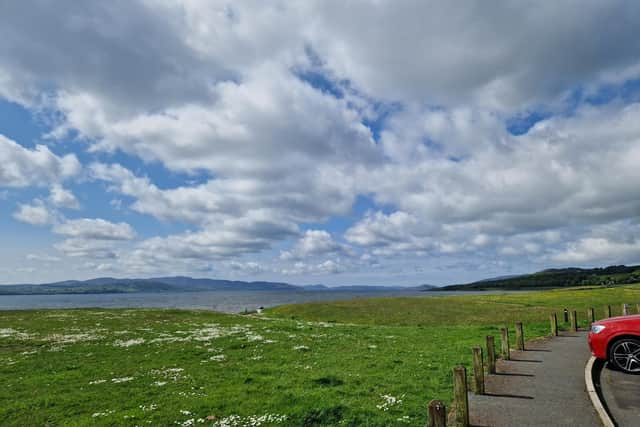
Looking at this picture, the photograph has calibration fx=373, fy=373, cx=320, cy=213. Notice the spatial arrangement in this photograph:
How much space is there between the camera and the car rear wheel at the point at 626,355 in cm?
1548

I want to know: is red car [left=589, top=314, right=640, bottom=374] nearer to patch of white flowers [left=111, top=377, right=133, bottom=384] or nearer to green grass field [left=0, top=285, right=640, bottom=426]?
green grass field [left=0, top=285, right=640, bottom=426]

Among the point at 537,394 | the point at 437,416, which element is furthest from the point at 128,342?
the point at 437,416

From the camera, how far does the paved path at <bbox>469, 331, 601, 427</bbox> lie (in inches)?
436

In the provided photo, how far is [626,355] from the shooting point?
15656 millimetres

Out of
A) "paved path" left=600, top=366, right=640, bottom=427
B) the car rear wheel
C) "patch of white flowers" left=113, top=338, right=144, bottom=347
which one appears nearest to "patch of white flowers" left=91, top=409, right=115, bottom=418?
"paved path" left=600, top=366, right=640, bottom=427

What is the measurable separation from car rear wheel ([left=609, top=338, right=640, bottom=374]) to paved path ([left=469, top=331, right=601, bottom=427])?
4.77 feet

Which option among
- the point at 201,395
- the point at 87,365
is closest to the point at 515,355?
the point at 201,395

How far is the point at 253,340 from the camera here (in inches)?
1125

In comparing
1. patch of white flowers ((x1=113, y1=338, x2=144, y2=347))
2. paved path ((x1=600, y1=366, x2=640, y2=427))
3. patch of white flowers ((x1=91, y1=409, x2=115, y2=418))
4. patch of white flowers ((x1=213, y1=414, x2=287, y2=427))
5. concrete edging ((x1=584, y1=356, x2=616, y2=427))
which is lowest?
patch of white flowers ((x1=113, y1=338, x2=144, y2=347))

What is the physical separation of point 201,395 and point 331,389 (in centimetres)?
504

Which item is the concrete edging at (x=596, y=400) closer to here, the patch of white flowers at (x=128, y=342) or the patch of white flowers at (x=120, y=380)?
the patch of white flowers at (x=120, y=380)

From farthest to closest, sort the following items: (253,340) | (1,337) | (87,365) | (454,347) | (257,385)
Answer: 1. (1,337)
2. (253,340)
3. (454,347)
4. (87,365)
5. (257,385)

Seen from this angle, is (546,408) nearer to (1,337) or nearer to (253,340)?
(253,340)

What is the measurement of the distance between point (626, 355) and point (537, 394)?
5.55 metres
